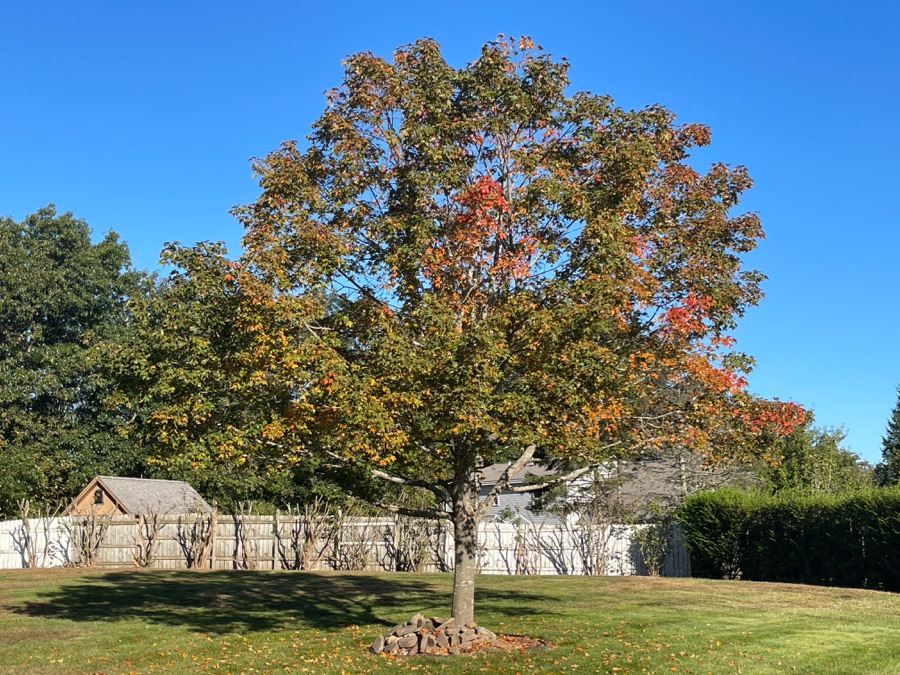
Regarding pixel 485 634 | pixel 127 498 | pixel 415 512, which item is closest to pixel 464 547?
pixel 415 512

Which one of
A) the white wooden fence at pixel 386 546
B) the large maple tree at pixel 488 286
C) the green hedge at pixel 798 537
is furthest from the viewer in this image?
the white wooden fence at pixel 386 546

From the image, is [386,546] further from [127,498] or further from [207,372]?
[207,372]

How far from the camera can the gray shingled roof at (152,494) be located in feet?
130

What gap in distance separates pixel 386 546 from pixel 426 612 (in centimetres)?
1276

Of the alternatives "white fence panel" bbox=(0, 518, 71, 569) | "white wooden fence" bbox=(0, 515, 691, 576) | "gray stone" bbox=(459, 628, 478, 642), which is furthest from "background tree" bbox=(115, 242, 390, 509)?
"white fence panel" bbox=(0, 518, 71, 569)

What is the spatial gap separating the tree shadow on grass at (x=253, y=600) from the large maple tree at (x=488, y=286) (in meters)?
4.65

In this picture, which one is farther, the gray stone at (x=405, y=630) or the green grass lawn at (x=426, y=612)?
the gray stone at (x=405, y=630)

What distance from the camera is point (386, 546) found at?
104 ft

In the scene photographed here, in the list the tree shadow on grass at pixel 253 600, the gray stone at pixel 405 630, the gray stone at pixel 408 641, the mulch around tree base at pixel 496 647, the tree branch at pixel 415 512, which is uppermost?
the tree branch at pixel 415 512

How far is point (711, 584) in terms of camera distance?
83.4 ft

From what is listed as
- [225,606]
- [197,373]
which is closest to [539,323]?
[197,373]

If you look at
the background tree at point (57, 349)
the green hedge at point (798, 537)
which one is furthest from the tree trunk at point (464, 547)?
the background tree at point (57, 349)

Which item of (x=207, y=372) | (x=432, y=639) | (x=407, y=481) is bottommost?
(x=432, y=639)

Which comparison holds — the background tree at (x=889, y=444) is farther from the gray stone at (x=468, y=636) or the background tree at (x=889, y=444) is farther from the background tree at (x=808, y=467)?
the gray stone at (x=468, y=636)
